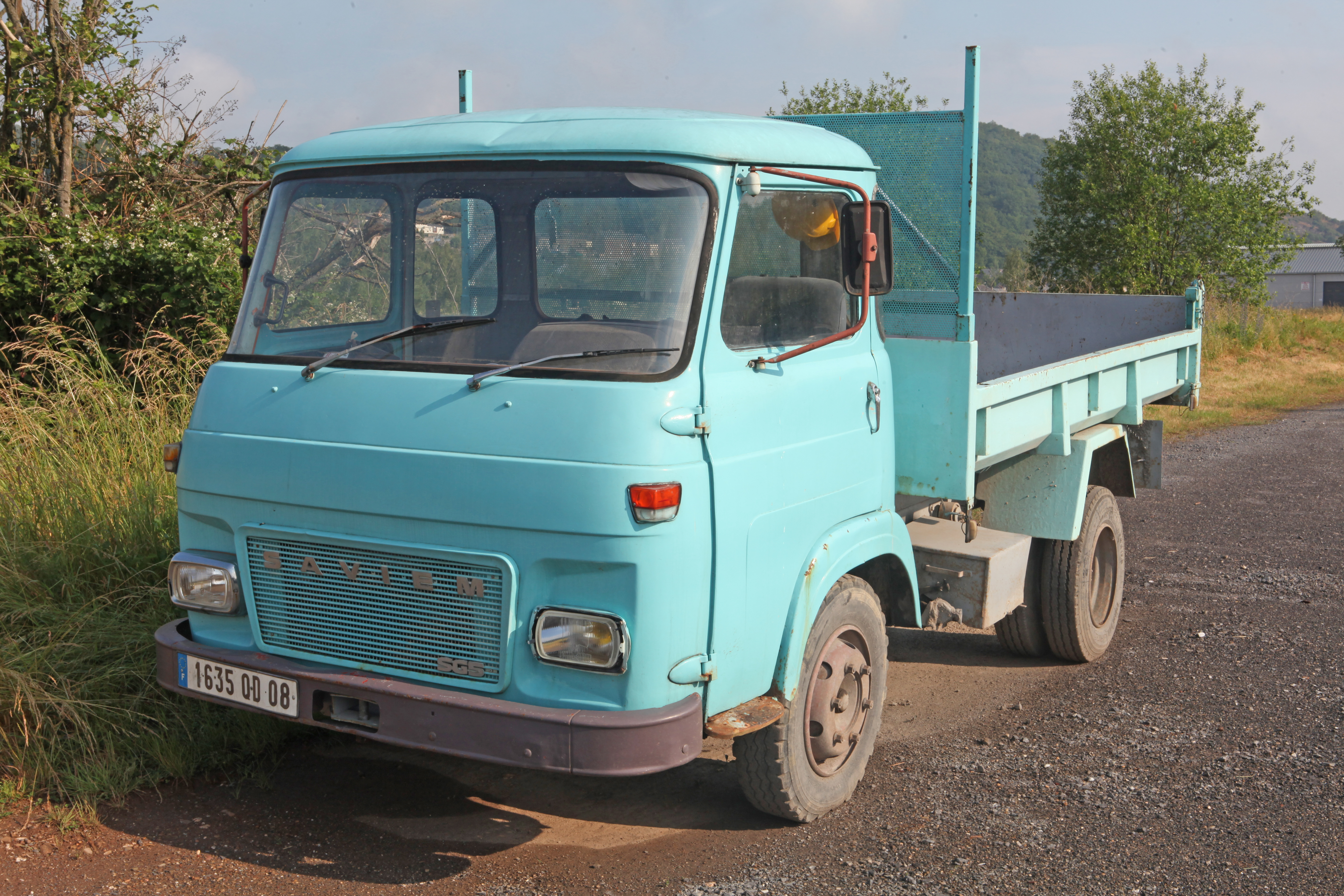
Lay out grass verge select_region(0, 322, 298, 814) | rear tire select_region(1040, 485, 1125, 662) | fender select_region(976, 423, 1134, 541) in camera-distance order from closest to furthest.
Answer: grass verge select_region(0, 322, 298, 814), fender select_region(976, 423, 1134, 541), rear tire select_region(1040, 485, 1125, 662)

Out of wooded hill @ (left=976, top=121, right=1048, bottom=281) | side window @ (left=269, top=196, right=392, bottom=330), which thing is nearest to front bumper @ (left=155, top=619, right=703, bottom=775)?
side window @ (left=269, top=196, right=392, bottom=330)

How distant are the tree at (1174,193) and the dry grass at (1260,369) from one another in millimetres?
1761

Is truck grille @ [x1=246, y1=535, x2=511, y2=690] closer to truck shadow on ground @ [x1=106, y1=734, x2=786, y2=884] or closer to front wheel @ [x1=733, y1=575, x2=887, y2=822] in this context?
truck shadow on ground @ [x1=106, y1=734, x2=786, y2=884]

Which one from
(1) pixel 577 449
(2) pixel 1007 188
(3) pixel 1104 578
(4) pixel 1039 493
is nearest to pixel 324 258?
(1) pixel 577 449

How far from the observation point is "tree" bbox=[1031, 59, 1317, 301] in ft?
84.3

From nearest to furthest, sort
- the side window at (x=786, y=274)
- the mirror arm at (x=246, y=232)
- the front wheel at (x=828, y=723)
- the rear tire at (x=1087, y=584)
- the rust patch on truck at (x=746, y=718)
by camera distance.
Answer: the rust patch on truck at (x=746, y=718)
the side window at (x=786, y=274)
the front wheel at (x=828, y=723)
the mirror arm at (x=246, y=232)
the rear tire at (x=1087, y=584)

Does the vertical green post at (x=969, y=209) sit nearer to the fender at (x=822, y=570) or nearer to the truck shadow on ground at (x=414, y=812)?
the fender at (x=822, y=570)

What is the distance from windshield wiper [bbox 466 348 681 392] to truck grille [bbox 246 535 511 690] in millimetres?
491

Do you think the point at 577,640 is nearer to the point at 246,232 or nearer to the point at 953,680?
the point at 246,232

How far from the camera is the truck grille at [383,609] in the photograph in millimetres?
3141

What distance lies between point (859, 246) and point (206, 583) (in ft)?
7.44

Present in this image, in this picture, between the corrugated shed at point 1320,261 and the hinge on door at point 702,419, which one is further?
the corrugated shed at point 1320,261

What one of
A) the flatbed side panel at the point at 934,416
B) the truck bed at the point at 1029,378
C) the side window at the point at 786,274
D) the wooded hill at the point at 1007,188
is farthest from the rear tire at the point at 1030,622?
the wooded hill at the point at 1007,188

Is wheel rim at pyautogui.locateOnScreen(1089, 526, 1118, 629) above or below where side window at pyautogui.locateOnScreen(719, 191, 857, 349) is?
below
